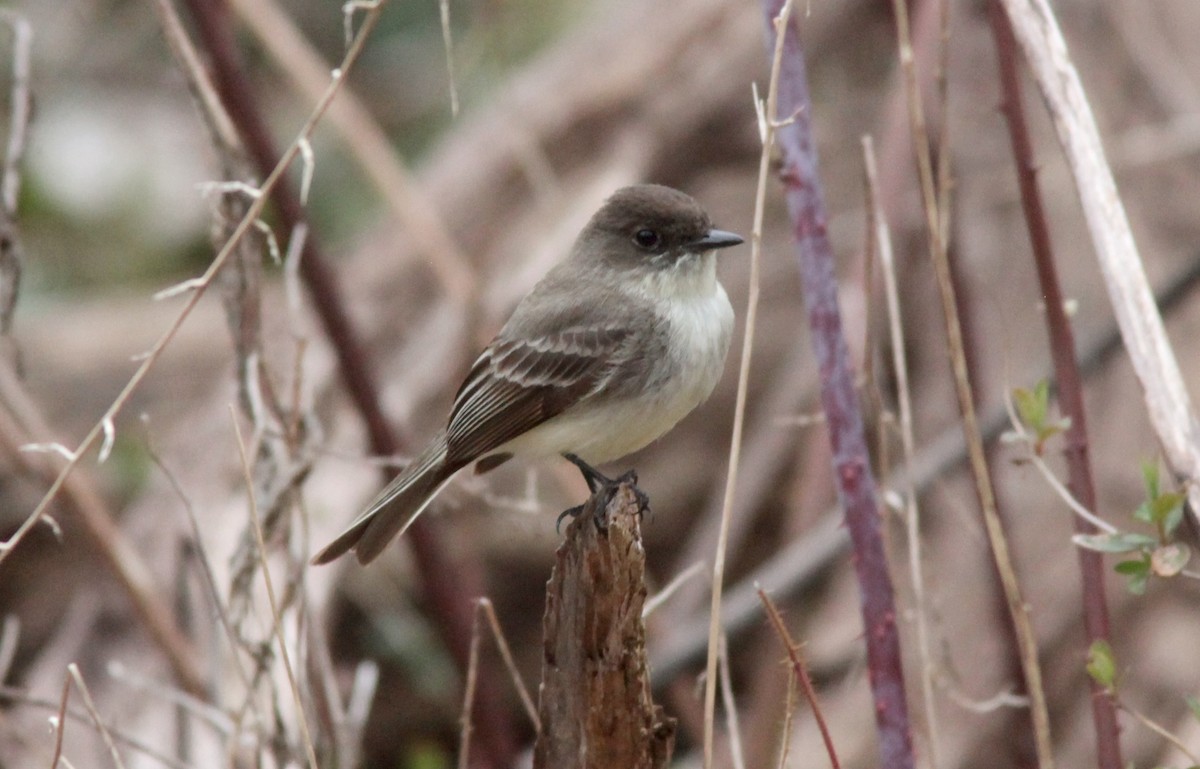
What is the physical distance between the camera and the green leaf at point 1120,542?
232cm

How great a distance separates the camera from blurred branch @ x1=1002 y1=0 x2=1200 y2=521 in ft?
7.32

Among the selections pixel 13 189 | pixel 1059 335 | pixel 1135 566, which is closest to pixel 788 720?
pixel 1135 566

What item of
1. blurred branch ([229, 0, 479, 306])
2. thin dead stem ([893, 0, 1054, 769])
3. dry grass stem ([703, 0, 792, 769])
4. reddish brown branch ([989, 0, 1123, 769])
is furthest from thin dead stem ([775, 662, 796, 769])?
blurred branch ([229, 0, 479, 306])

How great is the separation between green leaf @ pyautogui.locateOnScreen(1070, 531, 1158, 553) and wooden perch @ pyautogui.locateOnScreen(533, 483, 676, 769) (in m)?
0.76

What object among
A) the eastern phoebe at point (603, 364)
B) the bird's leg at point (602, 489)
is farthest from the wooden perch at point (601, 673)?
the eastern phoebe at point (603, 364)

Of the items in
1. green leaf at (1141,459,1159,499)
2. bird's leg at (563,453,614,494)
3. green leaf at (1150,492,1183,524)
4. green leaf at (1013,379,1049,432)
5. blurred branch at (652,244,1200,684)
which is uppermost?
green leaf at (1013,379,1049,432)

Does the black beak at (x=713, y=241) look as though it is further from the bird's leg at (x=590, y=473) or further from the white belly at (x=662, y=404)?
the bird's leg at (x=590, y=473)

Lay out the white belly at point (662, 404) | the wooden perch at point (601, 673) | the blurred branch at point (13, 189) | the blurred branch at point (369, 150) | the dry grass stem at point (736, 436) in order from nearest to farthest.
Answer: the dry grass stem at point (736, 436) < the wooden perch at point (601, 673) < the blurred branch at point (13, 189) < the white belly at point (662, 404) < the blurred branch at point (369, 150)

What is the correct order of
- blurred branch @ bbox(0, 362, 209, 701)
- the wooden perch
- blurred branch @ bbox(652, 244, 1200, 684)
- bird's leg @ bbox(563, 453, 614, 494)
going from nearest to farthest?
the wooden perch < bird's leg @ bbox(563, 453, 614, 494) < blurred branch @ bbox(0, 362, 209, 701) < blurred branch @ bbox(652, 244, 1200, 684)

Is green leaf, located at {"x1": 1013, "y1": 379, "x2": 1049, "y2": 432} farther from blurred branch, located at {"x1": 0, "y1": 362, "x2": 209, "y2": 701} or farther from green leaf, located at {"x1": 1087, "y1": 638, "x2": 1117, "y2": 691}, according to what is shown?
blurred branch, located at {"x1": 0, "y1": 362, "x2": 209, "y2": 701}

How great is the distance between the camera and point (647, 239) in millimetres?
3719

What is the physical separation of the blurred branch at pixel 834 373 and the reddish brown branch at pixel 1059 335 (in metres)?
0.41

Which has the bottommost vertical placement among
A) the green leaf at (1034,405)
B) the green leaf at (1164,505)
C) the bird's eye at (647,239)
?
the green leaf at (1164,505)

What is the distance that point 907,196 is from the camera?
546cm
